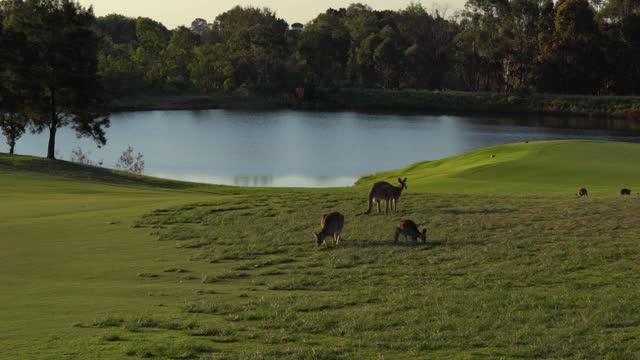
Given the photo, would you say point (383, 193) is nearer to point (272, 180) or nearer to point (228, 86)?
point (272, 180)

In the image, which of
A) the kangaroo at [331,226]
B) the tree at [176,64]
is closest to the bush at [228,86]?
the tree at [176,64]

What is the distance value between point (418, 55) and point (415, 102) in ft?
35.6

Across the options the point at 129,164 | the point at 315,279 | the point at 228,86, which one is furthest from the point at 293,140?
the point at 315,279

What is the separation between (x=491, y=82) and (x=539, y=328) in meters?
145

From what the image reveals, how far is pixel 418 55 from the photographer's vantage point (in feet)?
489

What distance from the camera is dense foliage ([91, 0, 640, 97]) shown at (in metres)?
138

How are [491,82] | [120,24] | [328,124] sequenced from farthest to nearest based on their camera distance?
[120,24]
[491,82]
[328,124]

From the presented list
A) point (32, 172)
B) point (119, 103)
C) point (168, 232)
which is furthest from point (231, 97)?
point (168, 232)

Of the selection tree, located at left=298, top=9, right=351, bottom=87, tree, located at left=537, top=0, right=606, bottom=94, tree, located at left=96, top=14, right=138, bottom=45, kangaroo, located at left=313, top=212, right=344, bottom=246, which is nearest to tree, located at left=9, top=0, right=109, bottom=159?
kangaroo, located at left=313, top=212, right=344, bottom=246

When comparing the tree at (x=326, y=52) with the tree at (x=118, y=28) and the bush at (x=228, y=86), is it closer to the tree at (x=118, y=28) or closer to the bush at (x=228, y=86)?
the bush at (x=228, y=86)

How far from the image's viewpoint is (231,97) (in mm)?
142750

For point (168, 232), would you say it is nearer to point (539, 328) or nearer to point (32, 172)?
point (539, 328)

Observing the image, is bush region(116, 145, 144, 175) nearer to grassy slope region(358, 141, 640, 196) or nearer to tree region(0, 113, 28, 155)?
tree region(0, 113, 28, 155)

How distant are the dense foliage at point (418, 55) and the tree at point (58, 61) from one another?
79.0 meters
